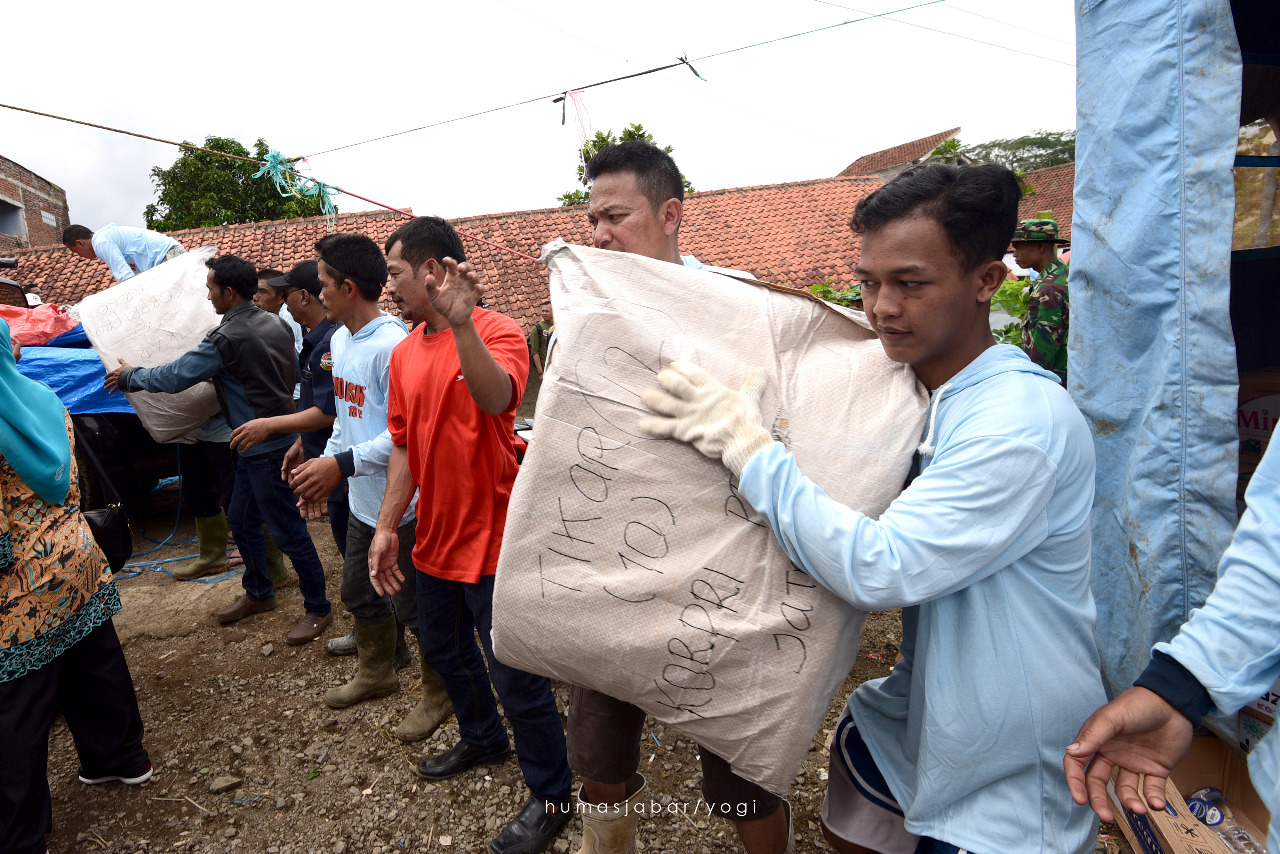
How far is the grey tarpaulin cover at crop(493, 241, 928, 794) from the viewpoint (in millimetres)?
1154

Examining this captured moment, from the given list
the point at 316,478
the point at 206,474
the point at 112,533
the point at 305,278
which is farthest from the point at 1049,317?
the point at 206,474

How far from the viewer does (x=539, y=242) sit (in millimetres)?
12062

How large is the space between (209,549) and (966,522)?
524 centimetres

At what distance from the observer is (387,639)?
3.14m

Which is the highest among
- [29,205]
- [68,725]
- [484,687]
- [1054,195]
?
[29,205]

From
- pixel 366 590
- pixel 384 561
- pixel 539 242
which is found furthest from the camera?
pixel 539 242

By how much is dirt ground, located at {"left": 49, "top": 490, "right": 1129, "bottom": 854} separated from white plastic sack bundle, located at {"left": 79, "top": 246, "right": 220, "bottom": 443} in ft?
4.70

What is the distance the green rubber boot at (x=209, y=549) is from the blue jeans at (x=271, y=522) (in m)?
0.94

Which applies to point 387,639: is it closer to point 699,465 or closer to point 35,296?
point 699,465

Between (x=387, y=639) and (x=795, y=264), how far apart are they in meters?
10.4

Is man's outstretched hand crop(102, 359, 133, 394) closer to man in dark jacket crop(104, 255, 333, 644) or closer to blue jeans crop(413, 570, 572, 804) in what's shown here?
man in dark jacket crop(104, 255, 333, 644)

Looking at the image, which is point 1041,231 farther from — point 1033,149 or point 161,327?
point 1033,149

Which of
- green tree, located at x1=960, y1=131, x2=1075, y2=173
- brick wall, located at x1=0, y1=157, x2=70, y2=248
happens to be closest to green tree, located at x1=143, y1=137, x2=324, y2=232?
brick wall, located at x1=0, y1=157, x2=70, y2=248

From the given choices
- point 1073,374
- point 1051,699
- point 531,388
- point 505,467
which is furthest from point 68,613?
point 531,388
